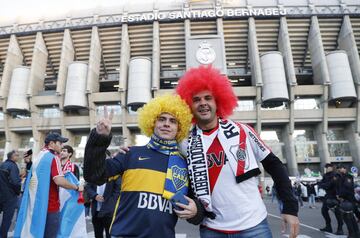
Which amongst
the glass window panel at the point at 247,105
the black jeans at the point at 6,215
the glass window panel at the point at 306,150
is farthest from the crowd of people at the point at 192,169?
the glass window panel at the point at 306,150

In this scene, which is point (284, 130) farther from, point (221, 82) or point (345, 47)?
point (221, 82)

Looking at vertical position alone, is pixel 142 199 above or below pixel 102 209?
above

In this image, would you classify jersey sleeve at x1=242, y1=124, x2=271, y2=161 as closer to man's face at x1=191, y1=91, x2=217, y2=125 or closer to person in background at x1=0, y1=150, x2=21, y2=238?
man's face at x1=191, y1=91, x2=217, y2=125

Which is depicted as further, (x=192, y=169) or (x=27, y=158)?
(x=27, y=158)

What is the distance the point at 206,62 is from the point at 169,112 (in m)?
34.9

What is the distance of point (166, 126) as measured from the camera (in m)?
2.37

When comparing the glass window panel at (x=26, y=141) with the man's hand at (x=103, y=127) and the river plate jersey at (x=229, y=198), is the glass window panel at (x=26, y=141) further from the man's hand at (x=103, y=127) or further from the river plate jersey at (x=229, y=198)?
the river plate jersey at (x=229, y=198)

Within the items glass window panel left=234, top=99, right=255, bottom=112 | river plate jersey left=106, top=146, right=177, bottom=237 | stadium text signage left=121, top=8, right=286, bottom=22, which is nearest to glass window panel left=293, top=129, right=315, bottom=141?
glass window panel left=234, top=99, right=255, bottom=112

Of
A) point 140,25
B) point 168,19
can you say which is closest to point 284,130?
point 168,19

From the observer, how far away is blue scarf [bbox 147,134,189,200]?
211 centimetres

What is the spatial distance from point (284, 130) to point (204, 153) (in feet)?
128

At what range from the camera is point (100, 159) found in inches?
78.2

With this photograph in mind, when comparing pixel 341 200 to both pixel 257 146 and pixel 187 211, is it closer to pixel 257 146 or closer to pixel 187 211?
pixel 257 146

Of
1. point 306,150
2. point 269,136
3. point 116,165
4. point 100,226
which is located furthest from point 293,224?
point 306,150
